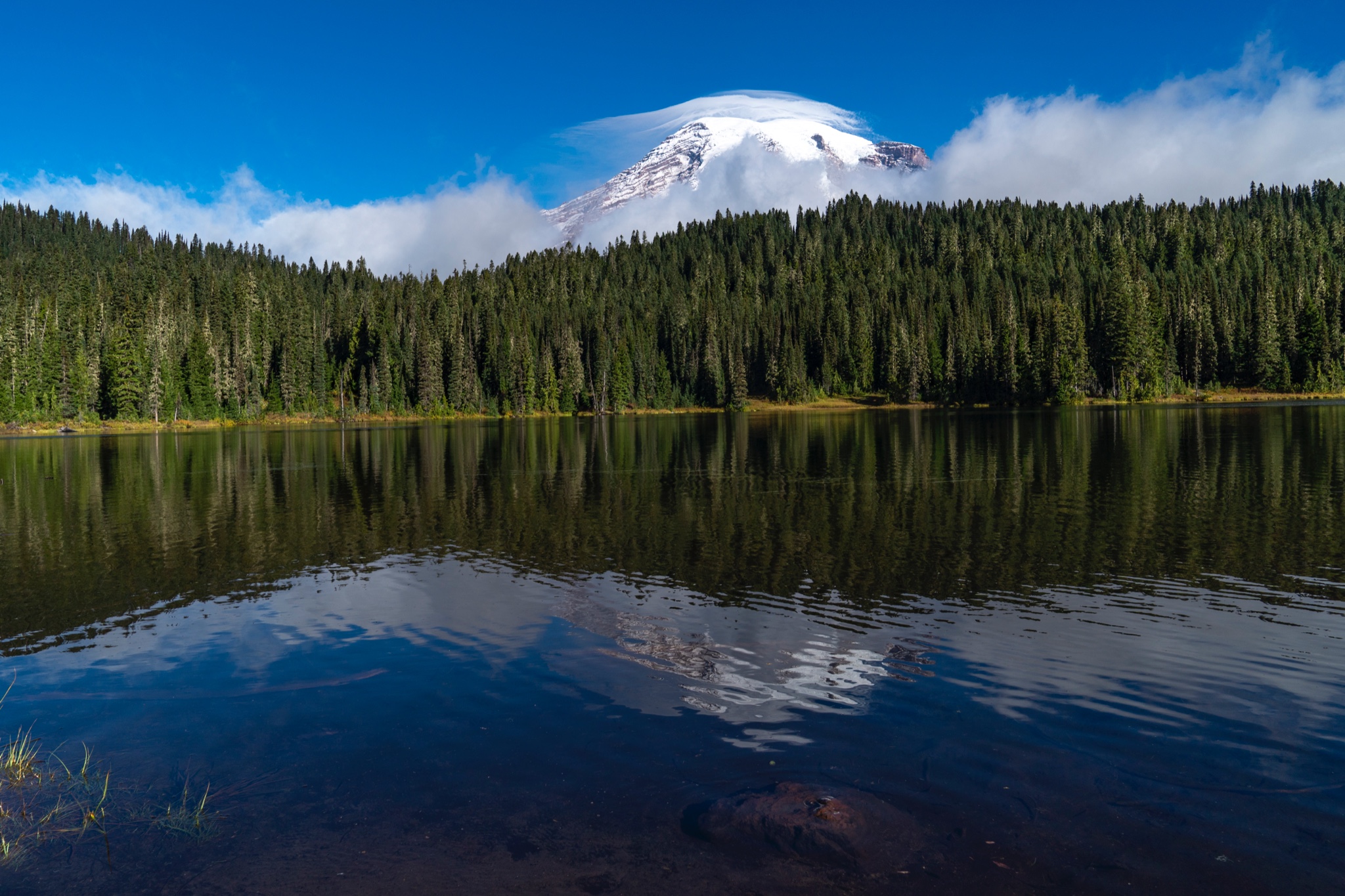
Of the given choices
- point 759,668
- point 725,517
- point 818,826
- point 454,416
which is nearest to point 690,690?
point 759,668

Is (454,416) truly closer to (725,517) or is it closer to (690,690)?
(725,517)

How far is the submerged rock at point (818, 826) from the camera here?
895cm

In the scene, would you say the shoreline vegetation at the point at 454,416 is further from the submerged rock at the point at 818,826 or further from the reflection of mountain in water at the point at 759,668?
the submerged rock at the point at 818,826

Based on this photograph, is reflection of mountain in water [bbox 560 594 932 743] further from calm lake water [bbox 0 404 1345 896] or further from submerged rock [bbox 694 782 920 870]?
submerged rock [bbox 694 782 920 870]

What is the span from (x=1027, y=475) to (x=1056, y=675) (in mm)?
32898

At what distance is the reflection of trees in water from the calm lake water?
0.94ft

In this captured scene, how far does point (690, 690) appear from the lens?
1429cm

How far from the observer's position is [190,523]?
114 feet

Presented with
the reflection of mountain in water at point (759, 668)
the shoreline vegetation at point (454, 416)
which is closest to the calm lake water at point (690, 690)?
the reflection of mountain in water at point (759, 668)

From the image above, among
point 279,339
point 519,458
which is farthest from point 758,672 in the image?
point 279,339

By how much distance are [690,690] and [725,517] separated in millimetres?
20260

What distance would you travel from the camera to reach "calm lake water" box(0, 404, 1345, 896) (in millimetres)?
9023

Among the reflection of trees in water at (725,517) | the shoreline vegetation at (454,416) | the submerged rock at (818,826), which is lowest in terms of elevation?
the submerged rock at (818,826)

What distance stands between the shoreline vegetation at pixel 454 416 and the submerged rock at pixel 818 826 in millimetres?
150758
